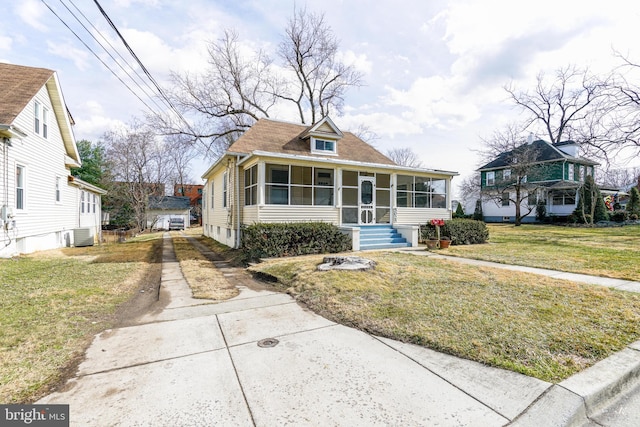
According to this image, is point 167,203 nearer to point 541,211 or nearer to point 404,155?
point 404,155

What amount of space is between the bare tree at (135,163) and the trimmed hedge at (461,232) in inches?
929

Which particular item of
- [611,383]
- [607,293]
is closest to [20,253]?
[611,383]

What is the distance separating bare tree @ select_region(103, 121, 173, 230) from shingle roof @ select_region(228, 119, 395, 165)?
15.9 metres

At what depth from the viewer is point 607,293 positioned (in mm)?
4844

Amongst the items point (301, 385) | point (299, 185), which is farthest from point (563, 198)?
point (301, 385)

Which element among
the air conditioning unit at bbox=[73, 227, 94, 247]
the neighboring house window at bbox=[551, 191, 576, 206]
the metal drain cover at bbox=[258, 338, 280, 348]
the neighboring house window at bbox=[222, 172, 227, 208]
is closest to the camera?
the metal drain cover at bbox=[258, 338, 280, 348]

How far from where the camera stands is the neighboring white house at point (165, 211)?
106 ft

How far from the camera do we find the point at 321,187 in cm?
1195

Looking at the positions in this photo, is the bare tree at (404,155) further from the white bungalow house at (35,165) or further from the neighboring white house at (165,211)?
the white bungalow house at (35,165)

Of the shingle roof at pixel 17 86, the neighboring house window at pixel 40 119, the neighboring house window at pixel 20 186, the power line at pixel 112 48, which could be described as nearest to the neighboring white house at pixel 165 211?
the neighboring house window at pixel 40 119

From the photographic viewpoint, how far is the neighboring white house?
32.4 m

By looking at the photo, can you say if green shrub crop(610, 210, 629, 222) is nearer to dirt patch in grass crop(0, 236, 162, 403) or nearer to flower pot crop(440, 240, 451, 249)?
flower pot crop(440, 240, 451, 249)

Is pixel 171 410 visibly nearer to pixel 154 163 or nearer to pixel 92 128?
pixel 154 163

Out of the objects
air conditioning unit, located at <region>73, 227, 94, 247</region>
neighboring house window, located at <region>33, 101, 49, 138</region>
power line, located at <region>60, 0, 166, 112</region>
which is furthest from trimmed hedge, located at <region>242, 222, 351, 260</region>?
air conditioning unit, located at <region>73, 227, 94, 247</region>
